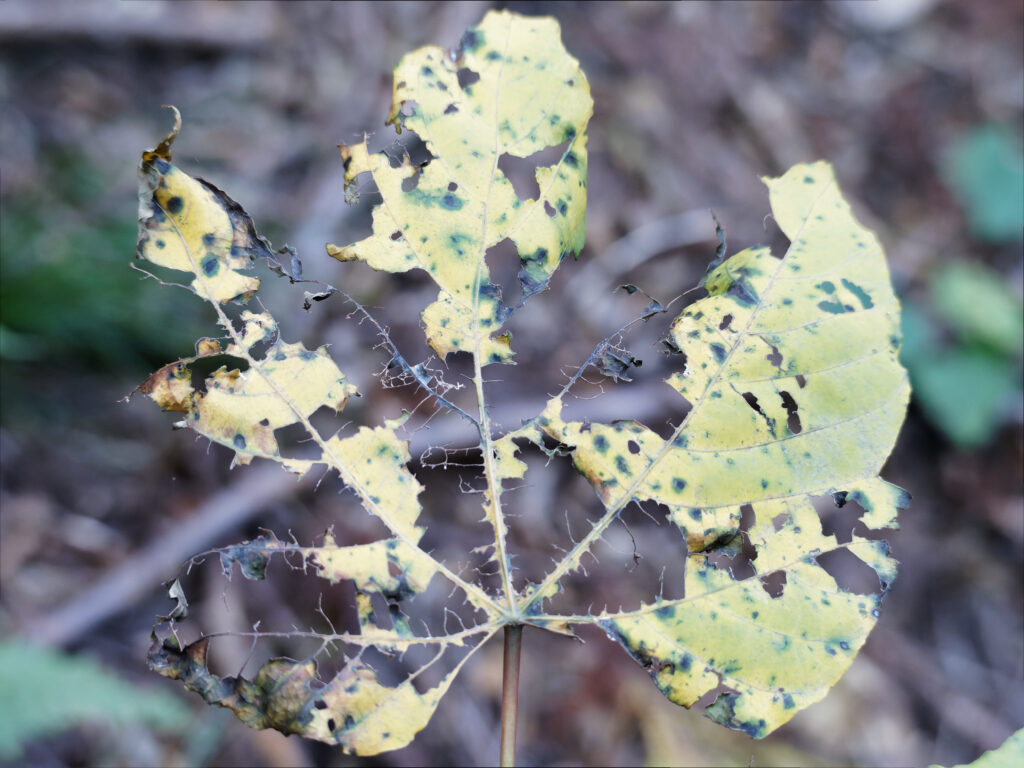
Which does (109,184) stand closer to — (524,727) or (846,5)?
(524,727)

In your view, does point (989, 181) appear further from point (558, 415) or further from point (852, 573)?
point (558, 415)

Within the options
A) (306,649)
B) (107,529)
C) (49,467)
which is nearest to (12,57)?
(49,467)

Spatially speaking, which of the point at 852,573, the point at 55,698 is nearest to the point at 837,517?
the point at 852,573

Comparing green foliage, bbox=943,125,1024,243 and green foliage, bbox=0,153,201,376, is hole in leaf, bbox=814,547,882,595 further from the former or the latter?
green foliage, bbox=0,153,201,376

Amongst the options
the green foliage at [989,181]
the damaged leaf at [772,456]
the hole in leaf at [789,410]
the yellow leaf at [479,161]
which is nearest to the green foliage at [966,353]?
the green foliage at [989,181]

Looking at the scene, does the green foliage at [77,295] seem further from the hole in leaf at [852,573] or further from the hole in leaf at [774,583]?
the hole in leaf at [852,573]
